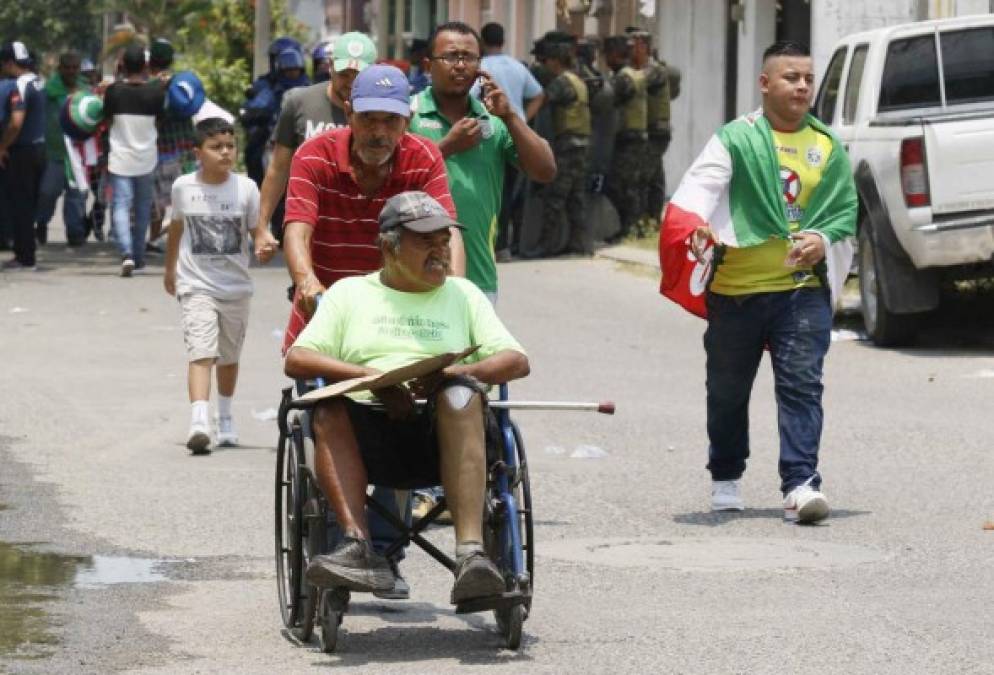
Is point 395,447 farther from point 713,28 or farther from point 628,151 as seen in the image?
point 713,28

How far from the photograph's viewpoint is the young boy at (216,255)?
1222 cm

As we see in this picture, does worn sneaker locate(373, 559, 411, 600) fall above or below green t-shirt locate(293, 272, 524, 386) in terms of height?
below

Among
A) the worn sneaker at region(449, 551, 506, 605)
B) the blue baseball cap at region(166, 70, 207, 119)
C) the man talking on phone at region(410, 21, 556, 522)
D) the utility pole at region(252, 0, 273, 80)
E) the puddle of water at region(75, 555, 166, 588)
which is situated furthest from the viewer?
the utility pole at region(252, 0, 273, 80)

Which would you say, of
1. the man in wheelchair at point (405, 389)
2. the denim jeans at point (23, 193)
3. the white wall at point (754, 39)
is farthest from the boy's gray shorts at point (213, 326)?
the white wall at point (754, 39)

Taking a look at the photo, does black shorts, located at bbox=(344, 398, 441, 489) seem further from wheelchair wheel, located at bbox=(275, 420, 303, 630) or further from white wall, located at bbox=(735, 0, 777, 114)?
white wall, located at bbox=(735, 0, 777, 114)

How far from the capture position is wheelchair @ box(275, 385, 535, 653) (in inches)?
281

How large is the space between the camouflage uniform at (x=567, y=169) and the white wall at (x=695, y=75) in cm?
598

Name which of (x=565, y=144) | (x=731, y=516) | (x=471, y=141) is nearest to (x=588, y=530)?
(x=731, y=516)

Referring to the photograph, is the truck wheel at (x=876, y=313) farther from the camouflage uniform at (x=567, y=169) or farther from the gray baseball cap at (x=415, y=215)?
→ the gray baseball cap at (x=415, y=215)

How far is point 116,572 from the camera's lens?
8.69m

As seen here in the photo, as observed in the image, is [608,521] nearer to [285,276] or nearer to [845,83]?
[845,83]

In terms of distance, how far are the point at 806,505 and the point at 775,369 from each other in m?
0.66

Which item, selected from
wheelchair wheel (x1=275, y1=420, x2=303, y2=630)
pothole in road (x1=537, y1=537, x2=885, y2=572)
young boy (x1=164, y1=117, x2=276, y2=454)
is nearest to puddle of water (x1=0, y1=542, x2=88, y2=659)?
wheelchair wheel (x1=275, y1=420, x2=303, y2=630)

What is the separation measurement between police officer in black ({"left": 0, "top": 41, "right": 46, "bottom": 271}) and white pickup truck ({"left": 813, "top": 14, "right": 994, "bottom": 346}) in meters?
7.97
